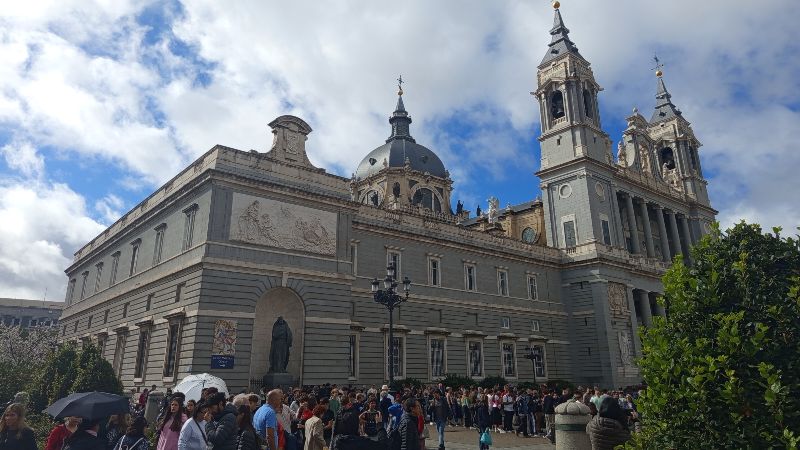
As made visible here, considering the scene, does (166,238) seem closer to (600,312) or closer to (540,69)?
(600,312)

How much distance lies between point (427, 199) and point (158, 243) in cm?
3686

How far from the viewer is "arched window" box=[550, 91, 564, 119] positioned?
144 ft

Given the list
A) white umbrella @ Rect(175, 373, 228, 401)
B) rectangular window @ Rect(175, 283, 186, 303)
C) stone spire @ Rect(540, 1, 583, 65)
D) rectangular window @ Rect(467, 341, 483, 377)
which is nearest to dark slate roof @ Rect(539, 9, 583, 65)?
stone spire @ Rect(540, 1, 583, 65)

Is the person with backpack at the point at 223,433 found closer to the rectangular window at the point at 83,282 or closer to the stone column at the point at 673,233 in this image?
the rectangular window at the point at 83,282

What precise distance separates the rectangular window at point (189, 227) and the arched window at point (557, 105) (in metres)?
30.7

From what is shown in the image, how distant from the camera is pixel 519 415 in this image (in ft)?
65.1

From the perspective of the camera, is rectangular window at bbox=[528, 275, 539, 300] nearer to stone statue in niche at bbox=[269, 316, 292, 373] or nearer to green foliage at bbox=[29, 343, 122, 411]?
stone statue in niche at bbox=[269, 316, 292, 373]

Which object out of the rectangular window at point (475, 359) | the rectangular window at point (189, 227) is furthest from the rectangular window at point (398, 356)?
the rectangular window at point (189, 227)

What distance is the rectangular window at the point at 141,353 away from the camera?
24.9 meters

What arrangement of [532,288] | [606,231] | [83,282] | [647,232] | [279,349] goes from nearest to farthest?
[279,349]
[532,288]
[83,282]
[606,231]
[647,232]

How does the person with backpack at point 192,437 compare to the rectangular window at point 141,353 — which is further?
the rectangular window at point 141,353

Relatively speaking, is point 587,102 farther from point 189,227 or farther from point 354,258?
point 189,227

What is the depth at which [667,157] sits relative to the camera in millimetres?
54969

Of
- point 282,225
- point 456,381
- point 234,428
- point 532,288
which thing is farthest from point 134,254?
point 234,428
